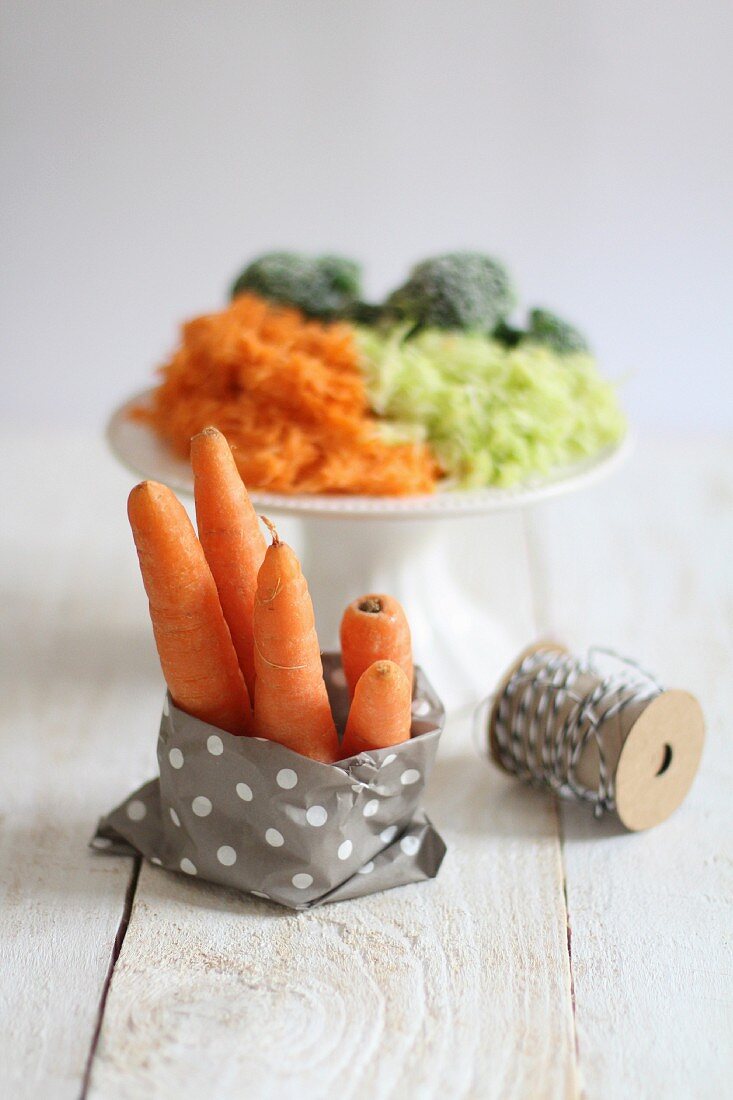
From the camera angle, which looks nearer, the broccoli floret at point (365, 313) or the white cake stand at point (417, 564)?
the white cake stand at point (417, 564)

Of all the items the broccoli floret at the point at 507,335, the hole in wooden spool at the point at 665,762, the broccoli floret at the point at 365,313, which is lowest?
the hole in wooden spool at the point at 665,762

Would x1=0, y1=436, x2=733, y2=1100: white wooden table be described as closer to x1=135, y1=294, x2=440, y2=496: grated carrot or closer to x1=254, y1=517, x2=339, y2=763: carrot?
x1=254, y1=517, x2=339, y2=763: carrot

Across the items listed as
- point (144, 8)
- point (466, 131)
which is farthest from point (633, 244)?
point (144, 8)

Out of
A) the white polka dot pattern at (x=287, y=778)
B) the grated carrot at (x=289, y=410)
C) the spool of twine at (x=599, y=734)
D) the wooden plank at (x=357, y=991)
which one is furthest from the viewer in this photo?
the grated carrot at (x=289, y=410)

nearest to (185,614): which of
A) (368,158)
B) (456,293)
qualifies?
(456,293)

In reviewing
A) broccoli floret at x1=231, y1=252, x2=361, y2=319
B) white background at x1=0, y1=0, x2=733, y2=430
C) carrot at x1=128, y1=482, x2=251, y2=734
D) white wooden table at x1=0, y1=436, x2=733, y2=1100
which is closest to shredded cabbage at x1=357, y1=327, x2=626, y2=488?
broccoli floret at x1=231, y1=252, x2=361, y2=319

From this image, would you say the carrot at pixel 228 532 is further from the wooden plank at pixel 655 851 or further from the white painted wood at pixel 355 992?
the wooden plank at pixel 655 851

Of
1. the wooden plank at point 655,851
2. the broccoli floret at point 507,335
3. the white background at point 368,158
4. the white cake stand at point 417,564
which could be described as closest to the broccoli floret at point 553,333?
the broccoli floret at point 507,335
